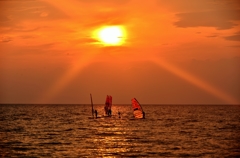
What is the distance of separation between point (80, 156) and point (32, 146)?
338 inches

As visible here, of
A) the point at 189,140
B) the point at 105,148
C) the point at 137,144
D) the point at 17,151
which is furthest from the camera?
the point at 189,140

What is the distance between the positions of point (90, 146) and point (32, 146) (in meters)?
6.15

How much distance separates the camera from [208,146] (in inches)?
1716

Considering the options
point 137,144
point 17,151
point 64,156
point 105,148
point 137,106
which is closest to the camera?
point 64,156

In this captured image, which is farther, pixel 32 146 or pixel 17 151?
pixel 32 146

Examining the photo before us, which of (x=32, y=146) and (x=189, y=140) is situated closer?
(x=32, y=146)

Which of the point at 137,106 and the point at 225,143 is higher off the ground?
the point at 137,106

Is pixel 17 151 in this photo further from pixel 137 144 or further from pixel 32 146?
pixel 137 144

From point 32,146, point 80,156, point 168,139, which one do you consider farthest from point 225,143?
point 32,146

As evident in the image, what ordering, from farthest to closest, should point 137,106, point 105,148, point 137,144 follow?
point 137,106
point 137,144
point 105,148

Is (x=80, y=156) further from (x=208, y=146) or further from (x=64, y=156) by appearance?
(x=208, y=146)

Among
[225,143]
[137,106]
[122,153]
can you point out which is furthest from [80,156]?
[137,106]

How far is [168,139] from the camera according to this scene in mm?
50031

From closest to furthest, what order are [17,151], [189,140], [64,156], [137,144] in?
1. [64,156]
2. [17,151]
3. [137,144]
4. [189,140]
